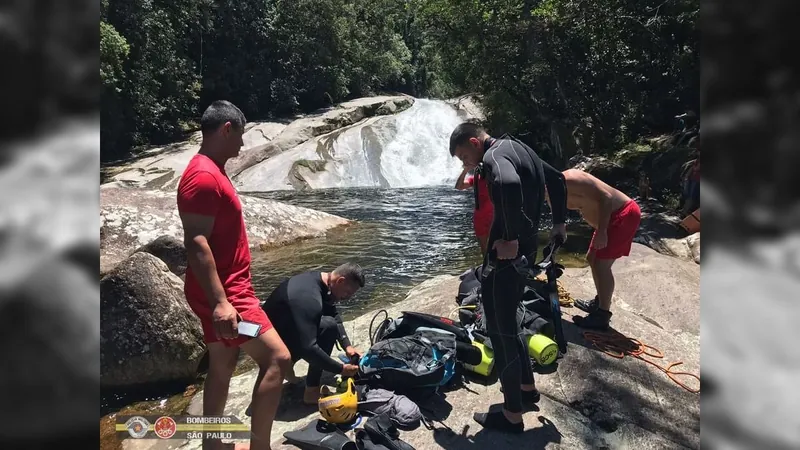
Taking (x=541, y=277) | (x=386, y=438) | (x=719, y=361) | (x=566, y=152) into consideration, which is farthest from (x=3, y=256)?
(x=566, y=152)

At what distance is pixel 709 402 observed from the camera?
81cm

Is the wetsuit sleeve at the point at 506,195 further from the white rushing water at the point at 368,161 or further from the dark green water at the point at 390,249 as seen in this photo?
the white rushing water at the point at 368,161

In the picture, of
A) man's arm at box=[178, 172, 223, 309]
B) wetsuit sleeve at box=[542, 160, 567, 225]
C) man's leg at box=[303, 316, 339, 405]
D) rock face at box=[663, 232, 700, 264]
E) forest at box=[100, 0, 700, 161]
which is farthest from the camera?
forest at box=[100, 0, 700, 161]

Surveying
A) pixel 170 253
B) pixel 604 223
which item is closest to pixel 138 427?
pixel 604 223

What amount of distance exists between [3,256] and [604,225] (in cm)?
478

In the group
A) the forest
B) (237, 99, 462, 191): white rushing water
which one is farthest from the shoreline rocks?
the forest

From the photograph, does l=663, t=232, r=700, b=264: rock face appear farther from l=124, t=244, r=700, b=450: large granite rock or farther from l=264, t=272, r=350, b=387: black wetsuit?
l=264, t=272, r=350, b=387: black wetsuit

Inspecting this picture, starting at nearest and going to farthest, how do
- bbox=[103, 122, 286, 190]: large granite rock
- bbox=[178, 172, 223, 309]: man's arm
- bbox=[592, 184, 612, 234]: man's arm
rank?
bbox=[178, 172, 223, 309]: man's arm, bbox=[592, 184, 612, 234]: man's arm, bbox=[103, 122, 286, 190]: large granite rock

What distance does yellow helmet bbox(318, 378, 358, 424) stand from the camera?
3.69 meters

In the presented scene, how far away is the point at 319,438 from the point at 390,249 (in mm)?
7401

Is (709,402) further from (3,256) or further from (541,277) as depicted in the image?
(541,277)

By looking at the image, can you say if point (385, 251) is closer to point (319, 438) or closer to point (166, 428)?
point (319, 438)

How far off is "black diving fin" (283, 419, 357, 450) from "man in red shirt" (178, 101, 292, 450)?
0.46 meters

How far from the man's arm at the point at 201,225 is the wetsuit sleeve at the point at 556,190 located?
232 cm
